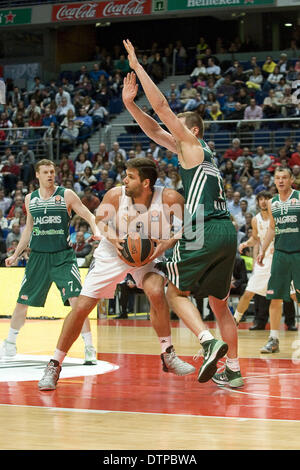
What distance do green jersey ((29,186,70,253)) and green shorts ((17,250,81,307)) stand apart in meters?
0.08

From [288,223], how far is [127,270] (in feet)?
10.4

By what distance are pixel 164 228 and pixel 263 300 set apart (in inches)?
262

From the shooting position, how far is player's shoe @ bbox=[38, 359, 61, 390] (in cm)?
563

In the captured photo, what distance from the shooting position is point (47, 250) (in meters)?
7.21

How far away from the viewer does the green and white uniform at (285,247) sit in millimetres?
8172

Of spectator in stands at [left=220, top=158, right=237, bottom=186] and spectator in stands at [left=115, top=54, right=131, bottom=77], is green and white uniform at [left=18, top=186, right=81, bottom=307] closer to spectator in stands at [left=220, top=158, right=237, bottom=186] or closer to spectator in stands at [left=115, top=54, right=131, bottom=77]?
spectator in stands at [left=220, top=158, right=237, bottom=186]

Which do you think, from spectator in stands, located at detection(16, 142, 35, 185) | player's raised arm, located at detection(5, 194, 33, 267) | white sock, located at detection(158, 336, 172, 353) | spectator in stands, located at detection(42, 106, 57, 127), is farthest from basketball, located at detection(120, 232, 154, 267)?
spectator in stands, located at detection(42, 106, 57, 127)

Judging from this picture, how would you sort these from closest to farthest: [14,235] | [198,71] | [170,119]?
[170,119]
[14,235]
[198,71]

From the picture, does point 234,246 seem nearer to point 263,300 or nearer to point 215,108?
point 263,300

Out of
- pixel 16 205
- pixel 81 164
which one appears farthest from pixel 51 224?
pixel 81 164

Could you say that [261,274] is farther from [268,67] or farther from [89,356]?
[268,67]

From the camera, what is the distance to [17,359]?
24.9 feet

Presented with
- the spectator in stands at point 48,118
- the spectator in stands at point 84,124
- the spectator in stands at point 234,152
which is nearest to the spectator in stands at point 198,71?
the spectator in stands at point 84,124
